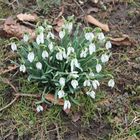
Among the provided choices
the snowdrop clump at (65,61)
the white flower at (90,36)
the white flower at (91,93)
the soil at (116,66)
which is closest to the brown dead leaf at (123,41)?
the soil at (116,66)

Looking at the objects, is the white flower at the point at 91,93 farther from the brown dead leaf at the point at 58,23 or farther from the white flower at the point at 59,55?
the brown dead leaf at the point at 58,23

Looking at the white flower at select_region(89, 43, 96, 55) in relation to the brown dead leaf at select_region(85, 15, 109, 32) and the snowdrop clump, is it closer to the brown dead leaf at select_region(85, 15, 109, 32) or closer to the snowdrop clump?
the snowdrop clump

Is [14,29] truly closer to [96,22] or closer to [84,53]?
[96,22]

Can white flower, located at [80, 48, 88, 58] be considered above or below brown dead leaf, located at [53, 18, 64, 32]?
above

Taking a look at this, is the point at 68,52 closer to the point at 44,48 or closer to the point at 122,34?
the point at 44,48

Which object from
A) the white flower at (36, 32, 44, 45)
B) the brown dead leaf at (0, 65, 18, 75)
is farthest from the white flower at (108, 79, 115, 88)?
the brown dead leaf at (0, 65, 18, 75)

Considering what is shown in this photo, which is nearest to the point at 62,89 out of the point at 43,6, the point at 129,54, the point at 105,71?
the point at 105,71
